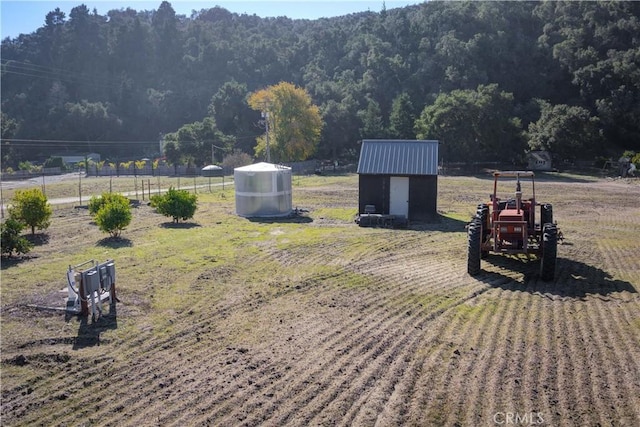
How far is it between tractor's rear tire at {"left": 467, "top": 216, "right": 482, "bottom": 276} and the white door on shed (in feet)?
30.5

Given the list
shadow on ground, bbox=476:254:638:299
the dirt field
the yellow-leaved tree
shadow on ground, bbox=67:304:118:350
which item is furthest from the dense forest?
shadow on ground, bbox=67:304:118:350

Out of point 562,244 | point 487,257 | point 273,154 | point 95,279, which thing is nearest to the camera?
point 95,279

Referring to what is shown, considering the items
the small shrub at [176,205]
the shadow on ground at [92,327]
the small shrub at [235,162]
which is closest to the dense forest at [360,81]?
the small shrub at [235,162]

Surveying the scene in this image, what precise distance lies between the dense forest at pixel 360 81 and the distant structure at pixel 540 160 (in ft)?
2.57

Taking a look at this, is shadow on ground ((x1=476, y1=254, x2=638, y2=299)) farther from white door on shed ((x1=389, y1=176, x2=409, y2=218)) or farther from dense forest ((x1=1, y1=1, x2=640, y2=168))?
dense forest ((x1=1, y1=1, x2=640, y2=168))

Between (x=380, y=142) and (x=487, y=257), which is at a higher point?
(x=380, y=142)

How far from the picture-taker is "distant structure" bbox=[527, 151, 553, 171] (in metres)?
54.8

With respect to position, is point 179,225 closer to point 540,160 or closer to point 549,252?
point 549,252

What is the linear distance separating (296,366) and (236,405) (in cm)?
138

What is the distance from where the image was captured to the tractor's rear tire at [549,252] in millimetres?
12164

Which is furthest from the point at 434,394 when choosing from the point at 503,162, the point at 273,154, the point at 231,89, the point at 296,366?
the point at 231,89

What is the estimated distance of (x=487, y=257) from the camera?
15086 mm

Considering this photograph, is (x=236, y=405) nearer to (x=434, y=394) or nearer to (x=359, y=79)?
(x=434, y=394)

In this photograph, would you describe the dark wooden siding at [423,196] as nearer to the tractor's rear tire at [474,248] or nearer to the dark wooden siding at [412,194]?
the dark wooden siding at [412,194]
